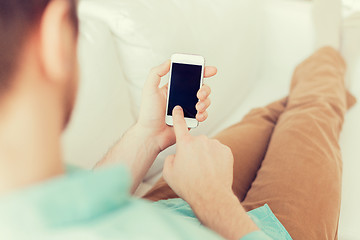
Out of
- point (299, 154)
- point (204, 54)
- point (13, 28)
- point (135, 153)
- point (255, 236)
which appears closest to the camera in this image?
point (13, 28)

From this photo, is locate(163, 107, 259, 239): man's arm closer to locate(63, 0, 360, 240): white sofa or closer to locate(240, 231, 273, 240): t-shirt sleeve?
locate(240, 231, 273, 240): t-shirt sleeve

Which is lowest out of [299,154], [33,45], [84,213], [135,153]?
[299,154]

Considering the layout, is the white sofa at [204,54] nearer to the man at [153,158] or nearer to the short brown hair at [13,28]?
the man at [153,158]

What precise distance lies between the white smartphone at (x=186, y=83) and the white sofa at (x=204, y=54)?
121mm

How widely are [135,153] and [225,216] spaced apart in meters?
0.22

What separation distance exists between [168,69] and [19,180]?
0.44 m

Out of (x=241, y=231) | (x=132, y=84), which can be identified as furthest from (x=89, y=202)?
(x=132, y=84)

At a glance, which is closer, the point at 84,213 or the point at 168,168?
the point at 84,213

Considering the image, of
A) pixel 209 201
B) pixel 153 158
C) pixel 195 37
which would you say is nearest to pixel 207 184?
pixel 209 201

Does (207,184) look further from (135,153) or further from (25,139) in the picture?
(25,139)

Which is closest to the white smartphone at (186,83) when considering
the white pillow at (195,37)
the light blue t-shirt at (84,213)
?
the white pillow at (195,37)

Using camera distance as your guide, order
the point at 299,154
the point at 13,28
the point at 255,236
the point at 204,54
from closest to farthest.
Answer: the point at 13,28
the point at 255,236
the point at 299,154
the point at 204,54

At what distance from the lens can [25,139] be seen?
318 mm

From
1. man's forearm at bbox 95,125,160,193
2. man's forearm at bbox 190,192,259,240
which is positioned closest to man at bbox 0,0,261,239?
man's forearm at bbox 190,192,259,240
